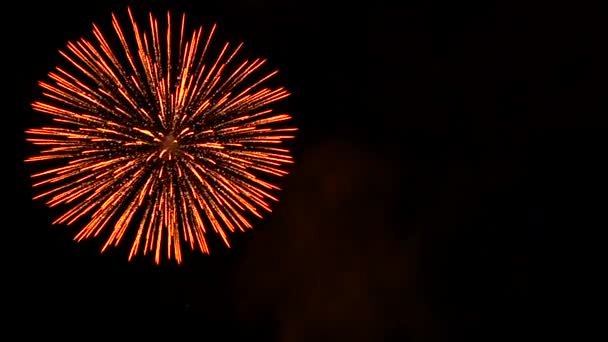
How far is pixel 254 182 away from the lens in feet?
22.6

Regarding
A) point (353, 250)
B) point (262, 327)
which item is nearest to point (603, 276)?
point (353, 250)

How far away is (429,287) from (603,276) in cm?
187

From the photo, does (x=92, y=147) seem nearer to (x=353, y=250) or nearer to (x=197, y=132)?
(x=197, y=132)

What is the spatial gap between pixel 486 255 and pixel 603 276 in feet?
4.04

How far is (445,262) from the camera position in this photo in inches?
297

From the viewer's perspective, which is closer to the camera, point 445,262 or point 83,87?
point 83,87

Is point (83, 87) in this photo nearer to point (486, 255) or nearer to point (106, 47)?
point (106, 47)

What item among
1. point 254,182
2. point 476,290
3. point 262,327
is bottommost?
point 262,327

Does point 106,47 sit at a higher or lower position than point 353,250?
higher

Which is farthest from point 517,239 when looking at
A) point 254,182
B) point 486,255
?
point 254,182

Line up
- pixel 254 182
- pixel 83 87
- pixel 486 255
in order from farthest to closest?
pixel 486 255 → pixel 254 182 → pixel 83 87

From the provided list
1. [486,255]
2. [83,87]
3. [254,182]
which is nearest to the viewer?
[83,87]

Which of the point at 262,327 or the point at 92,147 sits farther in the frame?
the point at 262,327

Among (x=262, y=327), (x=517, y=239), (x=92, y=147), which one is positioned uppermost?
(x=92, y=147)
